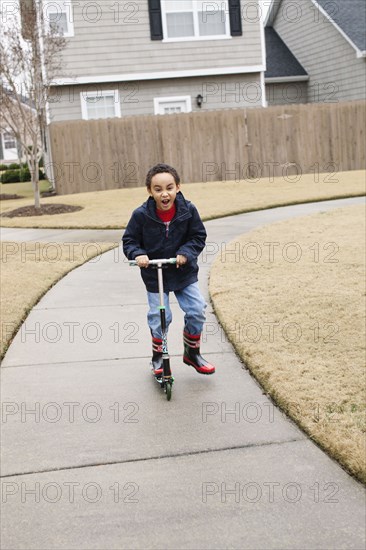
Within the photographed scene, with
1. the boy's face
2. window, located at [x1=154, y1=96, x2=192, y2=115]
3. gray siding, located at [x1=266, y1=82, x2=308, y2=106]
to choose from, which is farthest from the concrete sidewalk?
gray siding, located at [x1=266, y1=82, x2=308, y2=106]

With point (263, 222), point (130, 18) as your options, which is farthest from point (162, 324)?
point (130, 18)

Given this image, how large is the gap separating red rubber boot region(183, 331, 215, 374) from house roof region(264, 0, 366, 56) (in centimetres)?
2143

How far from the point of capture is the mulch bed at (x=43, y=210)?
51.1 feet

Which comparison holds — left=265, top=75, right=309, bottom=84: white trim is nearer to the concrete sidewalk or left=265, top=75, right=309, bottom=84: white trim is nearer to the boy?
the concrete sidewalk

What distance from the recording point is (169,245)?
16.3ft

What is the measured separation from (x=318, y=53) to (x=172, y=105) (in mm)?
8110

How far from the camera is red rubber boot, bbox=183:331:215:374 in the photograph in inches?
201

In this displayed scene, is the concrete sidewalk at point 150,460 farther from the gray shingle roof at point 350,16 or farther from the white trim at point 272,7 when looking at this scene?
the white trim at point 272,7

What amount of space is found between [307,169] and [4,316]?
15651 millimetres

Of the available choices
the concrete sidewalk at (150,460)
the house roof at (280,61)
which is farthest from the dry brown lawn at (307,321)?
the house roof at (280,61)

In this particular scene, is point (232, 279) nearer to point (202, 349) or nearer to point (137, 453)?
point (202, 349)

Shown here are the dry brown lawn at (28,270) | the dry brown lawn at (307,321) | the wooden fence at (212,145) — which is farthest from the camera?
the wooden fence at (212,145)

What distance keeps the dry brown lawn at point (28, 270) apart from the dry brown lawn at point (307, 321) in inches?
75.0

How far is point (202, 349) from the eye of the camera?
18.7ft
